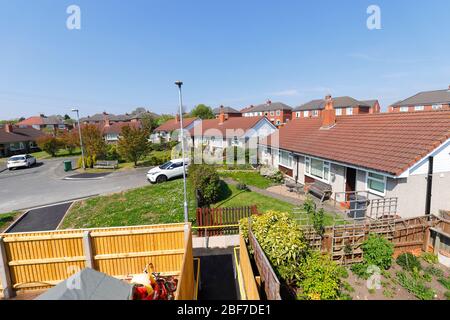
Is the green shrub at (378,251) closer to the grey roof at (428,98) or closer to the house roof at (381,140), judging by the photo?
the house roof at (381,140)

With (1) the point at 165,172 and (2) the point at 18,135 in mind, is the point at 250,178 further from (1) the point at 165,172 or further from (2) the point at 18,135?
(2) the point at 18,135

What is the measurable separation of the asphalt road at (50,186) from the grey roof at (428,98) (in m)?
64.3

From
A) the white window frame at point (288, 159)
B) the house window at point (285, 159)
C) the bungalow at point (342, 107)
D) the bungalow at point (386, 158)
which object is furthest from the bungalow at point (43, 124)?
the bungalow at point (386, 158)

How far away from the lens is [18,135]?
4744 cm

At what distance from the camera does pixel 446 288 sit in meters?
7.88

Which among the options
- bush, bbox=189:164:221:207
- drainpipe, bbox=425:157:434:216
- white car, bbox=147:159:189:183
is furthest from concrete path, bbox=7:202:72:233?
drainpipe, bbox=425:157:434:216

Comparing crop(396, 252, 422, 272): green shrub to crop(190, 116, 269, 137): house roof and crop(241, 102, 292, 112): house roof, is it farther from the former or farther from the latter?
crop(241, 102, 292, 112): house roof

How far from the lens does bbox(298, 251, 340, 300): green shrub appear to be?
6.37 meters

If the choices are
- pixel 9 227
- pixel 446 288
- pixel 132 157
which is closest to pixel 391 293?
pixel 446 288

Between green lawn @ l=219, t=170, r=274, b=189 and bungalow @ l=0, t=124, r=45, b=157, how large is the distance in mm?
44071

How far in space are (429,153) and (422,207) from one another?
245 cm

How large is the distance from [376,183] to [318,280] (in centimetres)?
759

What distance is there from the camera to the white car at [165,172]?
21375 mm
